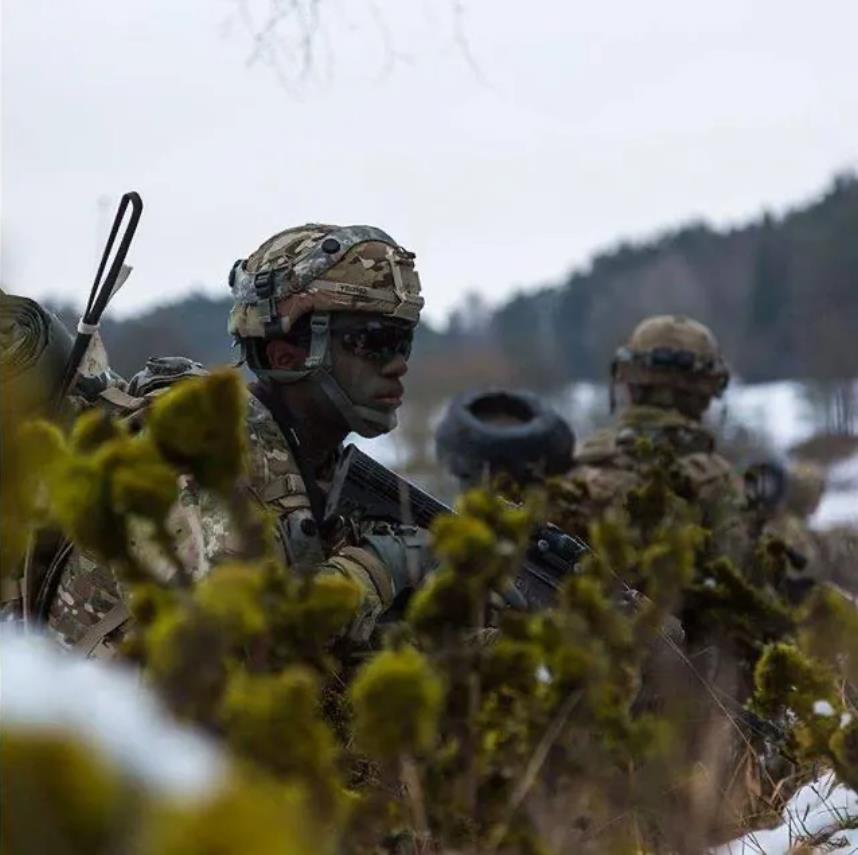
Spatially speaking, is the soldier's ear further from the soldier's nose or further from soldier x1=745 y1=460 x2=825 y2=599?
soldier x1=745 y1=460 x2=825 y2=599

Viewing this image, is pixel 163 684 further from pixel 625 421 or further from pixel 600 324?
pixel 600 324

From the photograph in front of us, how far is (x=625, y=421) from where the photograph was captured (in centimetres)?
855

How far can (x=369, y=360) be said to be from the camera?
4.50 m

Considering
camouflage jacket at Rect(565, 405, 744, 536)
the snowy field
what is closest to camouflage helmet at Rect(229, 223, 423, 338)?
camouflage jacket at Rect(565, 405, 744, 536)

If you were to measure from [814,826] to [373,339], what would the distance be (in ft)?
5.24

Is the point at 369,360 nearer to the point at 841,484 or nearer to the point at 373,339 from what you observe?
the point at 373,339

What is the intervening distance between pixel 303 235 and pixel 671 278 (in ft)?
268

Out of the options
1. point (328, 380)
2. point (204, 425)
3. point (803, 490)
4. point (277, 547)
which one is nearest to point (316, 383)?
point (328, 380)

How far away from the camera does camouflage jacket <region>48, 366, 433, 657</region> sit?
364 cm

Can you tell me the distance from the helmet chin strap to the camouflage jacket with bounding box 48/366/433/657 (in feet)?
0.53

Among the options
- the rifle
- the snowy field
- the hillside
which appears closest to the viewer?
the rifle

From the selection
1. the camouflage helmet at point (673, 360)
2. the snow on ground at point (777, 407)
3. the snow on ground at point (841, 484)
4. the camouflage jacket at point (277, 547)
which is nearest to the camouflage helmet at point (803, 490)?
the camouflage helmet at point (673, 360)

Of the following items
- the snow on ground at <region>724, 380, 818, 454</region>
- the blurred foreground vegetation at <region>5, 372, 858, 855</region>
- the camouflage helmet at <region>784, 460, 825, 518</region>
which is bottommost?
the snow on ground at <region>724, 380, 818, 454</region>

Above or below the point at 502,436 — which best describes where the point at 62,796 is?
above
